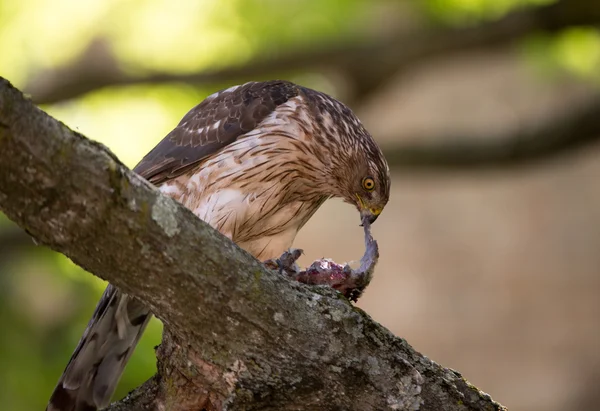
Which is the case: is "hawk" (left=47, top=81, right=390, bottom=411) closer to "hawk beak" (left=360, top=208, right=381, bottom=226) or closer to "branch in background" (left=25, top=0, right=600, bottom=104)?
"hawk beak" (left=360, top=208, right=381, bottom=226)

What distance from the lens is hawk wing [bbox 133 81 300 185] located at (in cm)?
458

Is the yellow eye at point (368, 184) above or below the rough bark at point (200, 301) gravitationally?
above

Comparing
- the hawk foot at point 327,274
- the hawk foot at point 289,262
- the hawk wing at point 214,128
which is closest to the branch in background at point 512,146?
the hawk wing at point 214,128

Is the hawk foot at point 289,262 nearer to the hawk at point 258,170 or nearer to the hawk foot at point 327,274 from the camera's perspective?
the hawk foot at point 327,274

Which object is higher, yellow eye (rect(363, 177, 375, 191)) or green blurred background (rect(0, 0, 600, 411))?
green blurred background (rect(0, 0, 600, 411))

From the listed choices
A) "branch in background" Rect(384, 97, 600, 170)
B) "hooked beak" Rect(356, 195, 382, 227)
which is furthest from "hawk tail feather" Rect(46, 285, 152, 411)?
"branch in background" Rect(384, 97, 600, 170)

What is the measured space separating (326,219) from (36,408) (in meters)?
6.83

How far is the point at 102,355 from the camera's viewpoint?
13.7ft

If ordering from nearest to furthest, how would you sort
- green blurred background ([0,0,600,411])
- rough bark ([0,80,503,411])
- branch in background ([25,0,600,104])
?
rough bark ([0,80,503,411]), green blurred background ([0,0,600,411]), branch in background ([25,0,600,104])

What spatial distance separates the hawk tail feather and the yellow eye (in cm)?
132

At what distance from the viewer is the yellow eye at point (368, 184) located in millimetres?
4562

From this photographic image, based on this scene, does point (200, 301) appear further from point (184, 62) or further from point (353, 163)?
point (184, 62)

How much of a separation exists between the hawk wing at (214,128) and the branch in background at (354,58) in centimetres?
263

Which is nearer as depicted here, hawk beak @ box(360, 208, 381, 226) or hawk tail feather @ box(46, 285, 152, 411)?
hawk tail feather @ box(46, 285, 152, 411)
